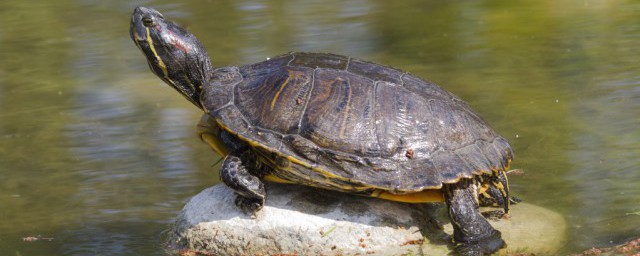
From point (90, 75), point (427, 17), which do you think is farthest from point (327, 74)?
point (427, 17)

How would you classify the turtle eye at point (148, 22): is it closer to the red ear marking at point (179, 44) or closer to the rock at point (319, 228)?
the red ear marking at point (179, 44)

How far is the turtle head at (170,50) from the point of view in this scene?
18.8ft

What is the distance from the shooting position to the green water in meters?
6.44

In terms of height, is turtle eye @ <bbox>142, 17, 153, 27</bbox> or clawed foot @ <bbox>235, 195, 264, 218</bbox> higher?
turtle eye @ <bbox>142, 17, 153, 27</bbox>

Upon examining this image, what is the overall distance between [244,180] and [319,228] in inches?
21.4

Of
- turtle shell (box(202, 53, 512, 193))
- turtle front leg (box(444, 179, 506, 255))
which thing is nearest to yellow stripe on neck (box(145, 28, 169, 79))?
turtle shell (box(202, 53, 512, 193))

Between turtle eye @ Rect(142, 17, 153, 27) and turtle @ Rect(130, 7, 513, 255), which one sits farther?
turtle eye @ Rect(142, 17, 153, 27)

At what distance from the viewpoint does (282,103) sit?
17.7 feet

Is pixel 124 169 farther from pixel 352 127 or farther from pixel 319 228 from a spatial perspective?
pixel 352 127

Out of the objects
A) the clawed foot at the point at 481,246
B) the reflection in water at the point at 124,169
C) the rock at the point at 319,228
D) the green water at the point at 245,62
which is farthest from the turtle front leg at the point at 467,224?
the reflection in water at the point at 124,169

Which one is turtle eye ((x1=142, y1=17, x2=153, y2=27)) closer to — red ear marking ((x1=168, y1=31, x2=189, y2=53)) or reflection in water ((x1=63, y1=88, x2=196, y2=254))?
red ear marking ((x1=168, y1=31, x2=189, y2=53))

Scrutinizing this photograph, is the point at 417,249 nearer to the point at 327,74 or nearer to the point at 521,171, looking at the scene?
the point at 327,74

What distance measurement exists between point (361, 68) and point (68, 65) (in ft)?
19.4

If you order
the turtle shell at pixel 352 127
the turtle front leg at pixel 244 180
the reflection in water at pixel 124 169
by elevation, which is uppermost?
the turtle shell at pixel 352 127
